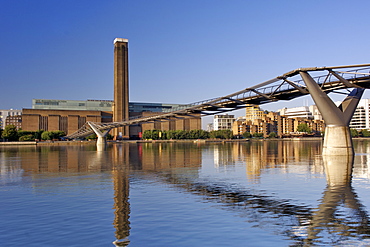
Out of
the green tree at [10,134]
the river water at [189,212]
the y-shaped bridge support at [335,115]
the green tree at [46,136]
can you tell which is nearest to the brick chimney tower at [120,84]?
the green tree at [46,136]

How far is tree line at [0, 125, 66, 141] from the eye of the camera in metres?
147

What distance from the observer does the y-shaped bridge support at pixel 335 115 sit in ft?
126

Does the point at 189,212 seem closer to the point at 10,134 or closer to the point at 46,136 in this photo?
the point at 10,134

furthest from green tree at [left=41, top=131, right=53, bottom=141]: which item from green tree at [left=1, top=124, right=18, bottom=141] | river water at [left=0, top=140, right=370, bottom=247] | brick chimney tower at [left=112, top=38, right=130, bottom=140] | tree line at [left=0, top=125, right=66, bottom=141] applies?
river water at [left=0, top=140, right=370, bottom=247]

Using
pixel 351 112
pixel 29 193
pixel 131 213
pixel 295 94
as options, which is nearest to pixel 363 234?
pixel 131 213

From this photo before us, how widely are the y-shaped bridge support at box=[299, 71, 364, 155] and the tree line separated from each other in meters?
133

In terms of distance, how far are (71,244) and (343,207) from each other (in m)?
10.5

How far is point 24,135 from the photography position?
15475 centimetres

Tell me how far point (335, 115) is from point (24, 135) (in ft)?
458

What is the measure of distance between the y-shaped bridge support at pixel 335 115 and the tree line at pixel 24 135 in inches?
5225

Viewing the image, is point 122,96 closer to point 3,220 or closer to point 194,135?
point 194,135

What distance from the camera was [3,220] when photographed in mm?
14477

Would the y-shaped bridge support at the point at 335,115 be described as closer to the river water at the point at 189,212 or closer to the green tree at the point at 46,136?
the river water at the point at 189,212

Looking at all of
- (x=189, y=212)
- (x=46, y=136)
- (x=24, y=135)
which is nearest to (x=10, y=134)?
(x=24, y=135)
